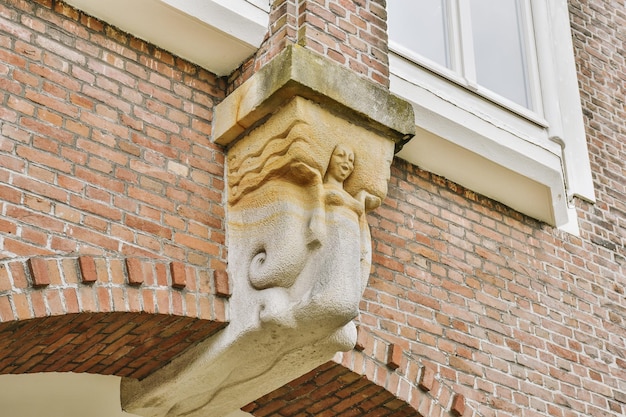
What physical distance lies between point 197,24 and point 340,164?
99 centimetres

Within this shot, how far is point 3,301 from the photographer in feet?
14.4

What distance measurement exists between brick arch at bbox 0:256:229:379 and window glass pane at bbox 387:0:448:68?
218 centimetres

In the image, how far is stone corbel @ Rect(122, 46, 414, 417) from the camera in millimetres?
4902

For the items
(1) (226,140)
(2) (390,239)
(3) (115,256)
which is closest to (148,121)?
(1) (226,140)

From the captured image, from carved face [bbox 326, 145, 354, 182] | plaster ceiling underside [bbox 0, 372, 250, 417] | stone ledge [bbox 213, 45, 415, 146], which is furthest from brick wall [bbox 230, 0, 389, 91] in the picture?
plaster ceiling underside [bbox 0, 372, 250, 417]

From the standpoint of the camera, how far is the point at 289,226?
4.96m

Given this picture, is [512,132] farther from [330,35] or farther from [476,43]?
[330,35]

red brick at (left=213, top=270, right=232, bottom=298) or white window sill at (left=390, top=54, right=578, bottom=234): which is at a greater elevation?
white window sill at (left=390, top=54, right=578, bottom=234)

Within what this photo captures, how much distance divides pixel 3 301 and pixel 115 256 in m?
0.57

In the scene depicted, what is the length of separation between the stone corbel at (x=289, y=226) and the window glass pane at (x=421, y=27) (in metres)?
1.20

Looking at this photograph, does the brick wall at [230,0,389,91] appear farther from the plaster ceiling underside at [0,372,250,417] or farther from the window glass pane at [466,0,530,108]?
the plaster ceiling underside at [0,372,250,417]

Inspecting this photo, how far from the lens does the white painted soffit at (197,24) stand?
17.2ft

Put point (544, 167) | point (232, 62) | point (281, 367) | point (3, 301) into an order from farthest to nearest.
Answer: point (544, 167) → point (232, 62) → point (281, 367) → point (3, 301)

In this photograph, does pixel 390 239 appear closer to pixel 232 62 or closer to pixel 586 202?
pixel 232 62
